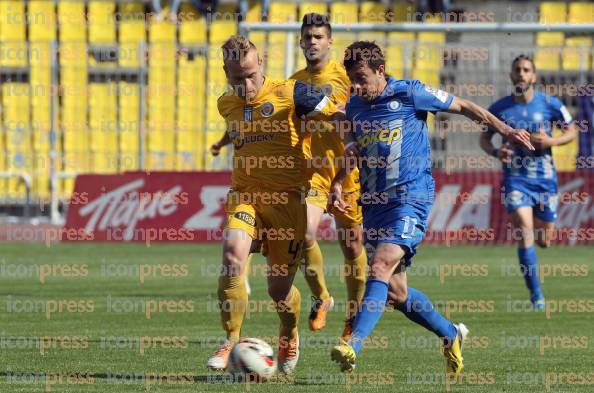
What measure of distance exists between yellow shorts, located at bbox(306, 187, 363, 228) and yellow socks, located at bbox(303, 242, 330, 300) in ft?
1.14

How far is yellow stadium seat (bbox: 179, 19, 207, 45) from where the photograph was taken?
1017 inches

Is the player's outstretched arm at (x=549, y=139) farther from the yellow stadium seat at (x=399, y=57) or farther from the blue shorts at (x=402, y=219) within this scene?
the yellow stadium seat at (x=399, y=57)

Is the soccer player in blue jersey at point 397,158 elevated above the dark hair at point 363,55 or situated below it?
below

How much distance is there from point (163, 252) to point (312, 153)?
964cm

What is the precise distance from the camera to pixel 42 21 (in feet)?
85.5

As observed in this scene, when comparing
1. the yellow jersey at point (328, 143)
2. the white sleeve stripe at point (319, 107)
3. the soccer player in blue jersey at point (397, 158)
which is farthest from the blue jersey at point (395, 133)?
the yellow jersey at point (328, 143)

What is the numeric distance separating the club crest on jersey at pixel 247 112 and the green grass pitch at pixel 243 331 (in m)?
1.71

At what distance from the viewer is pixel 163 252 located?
65.5 ft

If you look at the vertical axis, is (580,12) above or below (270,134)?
above

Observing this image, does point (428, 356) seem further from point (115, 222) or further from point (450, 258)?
point (115, 222)

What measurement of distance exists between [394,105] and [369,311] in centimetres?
147

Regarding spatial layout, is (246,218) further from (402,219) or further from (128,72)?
(128,72)

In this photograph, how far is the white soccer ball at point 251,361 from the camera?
7.69m

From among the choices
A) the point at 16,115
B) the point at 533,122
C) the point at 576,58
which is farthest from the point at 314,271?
the point at 16,115
